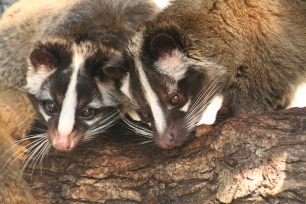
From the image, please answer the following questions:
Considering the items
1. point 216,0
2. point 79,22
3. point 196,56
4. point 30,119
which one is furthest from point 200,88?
point 30,119

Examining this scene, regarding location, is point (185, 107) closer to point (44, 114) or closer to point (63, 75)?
point (63, 75)

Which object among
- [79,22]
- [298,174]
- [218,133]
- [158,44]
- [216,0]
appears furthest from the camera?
[79,22]

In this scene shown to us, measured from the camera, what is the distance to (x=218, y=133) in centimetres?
360

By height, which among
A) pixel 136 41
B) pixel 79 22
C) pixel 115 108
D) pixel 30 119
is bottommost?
pixel 30 119

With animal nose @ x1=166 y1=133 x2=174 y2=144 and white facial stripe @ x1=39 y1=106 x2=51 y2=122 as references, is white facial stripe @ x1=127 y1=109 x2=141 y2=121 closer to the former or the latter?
white facial stripe @ x1=39 y1=106 x2=51 y2=122

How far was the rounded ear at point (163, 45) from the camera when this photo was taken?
12.8ft

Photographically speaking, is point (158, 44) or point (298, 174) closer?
point (298, 174)

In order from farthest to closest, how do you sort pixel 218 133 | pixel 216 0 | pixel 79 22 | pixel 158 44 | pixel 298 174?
pixel 79 22 → pixel 216 0 → pixel 158 44 → pixel 218 133 → pixel 298 174

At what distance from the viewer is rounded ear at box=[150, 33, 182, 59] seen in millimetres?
3898

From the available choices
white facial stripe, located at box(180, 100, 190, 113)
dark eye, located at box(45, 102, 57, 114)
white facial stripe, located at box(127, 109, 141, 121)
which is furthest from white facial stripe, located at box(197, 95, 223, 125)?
dark eye, located at box(45, 102, 57, 114)

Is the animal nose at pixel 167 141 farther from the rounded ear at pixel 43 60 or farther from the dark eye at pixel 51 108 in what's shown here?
the rounded ear at pixel 43 60

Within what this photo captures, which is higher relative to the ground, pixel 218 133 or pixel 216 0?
pixel 216 0

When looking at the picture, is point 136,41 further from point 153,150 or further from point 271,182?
point 271,182

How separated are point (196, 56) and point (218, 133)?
90 centimetres
